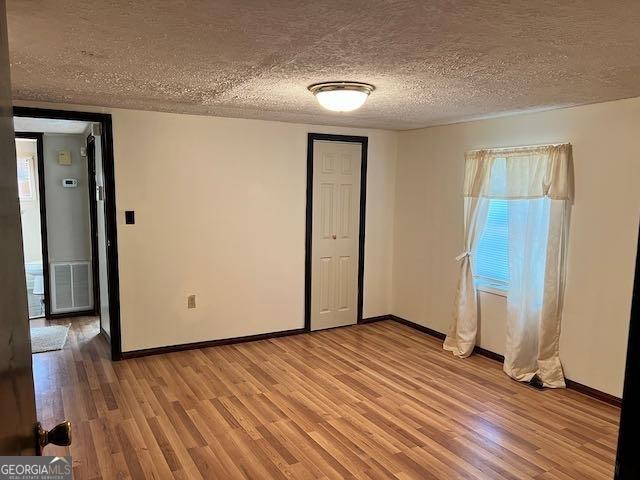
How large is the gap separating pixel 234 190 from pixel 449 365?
262 cm

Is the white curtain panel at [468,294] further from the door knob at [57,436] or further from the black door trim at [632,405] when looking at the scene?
the door knob at [57,436]

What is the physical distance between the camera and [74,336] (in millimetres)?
4793

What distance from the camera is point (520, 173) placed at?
151 inches

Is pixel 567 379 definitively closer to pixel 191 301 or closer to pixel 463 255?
pixel 463 255

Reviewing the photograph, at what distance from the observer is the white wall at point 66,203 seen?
17.8 feet

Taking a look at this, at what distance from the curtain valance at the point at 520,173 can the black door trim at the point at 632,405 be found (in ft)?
9.73

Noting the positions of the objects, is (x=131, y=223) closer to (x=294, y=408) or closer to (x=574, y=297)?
(x=294, y=408)

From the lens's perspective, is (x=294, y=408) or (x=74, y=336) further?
(x=74, y=336)

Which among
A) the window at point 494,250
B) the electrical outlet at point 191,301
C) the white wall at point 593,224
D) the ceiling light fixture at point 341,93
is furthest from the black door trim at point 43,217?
the window at point 494,250

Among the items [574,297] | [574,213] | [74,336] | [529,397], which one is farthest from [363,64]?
[74,336]

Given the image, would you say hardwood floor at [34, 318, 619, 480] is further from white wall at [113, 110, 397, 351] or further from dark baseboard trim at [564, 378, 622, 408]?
white wall at [113, 110, 397, 351]

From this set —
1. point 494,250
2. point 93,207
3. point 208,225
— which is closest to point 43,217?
point 93,207

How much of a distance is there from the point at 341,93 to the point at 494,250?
90.4 inches

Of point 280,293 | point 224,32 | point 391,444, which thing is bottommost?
point 391,444
